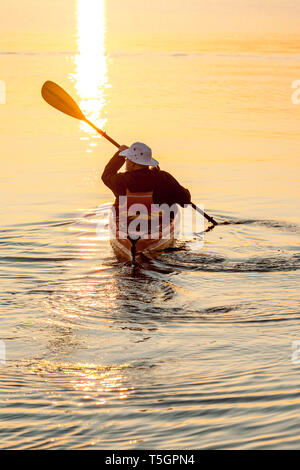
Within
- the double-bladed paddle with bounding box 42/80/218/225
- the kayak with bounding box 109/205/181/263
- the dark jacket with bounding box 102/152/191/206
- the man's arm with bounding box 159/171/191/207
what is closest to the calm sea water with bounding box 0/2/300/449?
the kayak with bounding box 109/205/181/263

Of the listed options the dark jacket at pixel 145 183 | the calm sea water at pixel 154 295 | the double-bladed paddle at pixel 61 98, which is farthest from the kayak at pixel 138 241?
the double-bladed paddle at pixel 61 98

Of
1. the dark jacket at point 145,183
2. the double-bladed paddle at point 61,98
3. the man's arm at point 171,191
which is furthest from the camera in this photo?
the double-bladed paddle at point 61,98

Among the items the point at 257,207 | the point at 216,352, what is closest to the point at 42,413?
the point at 216,352

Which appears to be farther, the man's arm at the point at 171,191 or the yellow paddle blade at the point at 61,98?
the yellow paddle blade at the point at 61,98

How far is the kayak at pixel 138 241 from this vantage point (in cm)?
919

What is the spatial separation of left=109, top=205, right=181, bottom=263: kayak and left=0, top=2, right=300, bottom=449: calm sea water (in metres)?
0.18

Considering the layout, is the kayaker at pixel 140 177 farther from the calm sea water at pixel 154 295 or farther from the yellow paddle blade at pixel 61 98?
the yellow paddle blade at pixel 61 98

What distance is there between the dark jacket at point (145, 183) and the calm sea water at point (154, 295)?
715mm

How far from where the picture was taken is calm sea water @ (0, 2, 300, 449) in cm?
533

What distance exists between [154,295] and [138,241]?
1.25m

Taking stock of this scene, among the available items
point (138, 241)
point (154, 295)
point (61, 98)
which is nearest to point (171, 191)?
point (138, 241)

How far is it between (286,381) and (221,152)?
32.4 feet

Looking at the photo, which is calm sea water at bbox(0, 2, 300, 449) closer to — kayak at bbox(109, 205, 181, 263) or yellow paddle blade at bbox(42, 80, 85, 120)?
kayak at bbox(109, 205, 181, 263)
